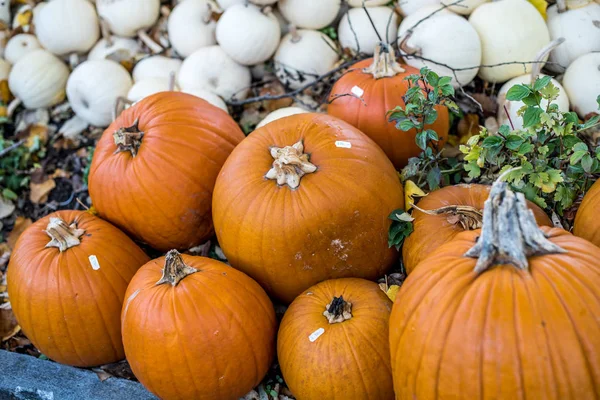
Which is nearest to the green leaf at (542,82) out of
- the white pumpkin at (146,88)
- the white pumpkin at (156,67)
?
the white pumpkin at (146,88)

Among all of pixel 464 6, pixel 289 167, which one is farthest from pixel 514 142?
pixel 464 6

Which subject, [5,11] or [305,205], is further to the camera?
[5,11]

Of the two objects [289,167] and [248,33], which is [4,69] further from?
[289,167]

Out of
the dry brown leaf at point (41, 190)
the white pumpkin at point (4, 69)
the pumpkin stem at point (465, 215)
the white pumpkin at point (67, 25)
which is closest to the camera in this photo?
the pumpkin stem at point (465, 215)

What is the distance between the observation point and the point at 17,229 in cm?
392

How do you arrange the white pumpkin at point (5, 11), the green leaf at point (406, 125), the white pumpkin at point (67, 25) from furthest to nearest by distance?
1. the white pumpkin at point (5, 11)
2. the white pumpkin at point (67, 25)
3. the green leaf at point (406, 125)

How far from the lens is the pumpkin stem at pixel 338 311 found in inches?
87.4

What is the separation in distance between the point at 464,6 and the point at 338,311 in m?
2.27

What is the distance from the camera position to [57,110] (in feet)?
15.2

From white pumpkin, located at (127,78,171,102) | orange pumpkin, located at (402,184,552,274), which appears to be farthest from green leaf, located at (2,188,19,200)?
orange pumpkin, located at (402,184,552,274)

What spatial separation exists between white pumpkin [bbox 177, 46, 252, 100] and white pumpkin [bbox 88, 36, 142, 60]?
682 mm

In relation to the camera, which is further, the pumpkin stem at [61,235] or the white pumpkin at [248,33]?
the white pumpkin at [248,33]

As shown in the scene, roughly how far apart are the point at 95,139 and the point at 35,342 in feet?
6.55

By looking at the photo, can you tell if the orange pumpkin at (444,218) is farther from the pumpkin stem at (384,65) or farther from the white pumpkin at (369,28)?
the white pumpkin at (369,28)
